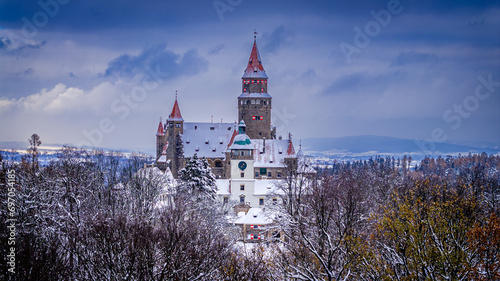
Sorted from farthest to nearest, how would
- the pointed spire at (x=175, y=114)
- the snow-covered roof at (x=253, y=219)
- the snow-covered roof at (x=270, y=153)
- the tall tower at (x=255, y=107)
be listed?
the tall tower at (x=255, y=107) → the pointed spire at (x=175, y=114) → the snow-covered roof at (x=270, y=153) → the snow-covered roof at (x=253, y=219)

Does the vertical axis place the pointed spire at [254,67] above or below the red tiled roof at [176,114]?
above

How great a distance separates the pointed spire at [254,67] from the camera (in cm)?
9136

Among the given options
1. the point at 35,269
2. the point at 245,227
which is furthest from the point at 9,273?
the point at 245,227

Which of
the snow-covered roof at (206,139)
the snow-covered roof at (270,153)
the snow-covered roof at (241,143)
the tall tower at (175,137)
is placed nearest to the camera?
the snow-covered roof at (241,143)

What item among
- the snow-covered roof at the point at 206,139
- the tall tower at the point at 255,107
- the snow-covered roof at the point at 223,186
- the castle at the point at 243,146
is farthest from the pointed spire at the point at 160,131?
the snow-covered roof at the point at 223,186

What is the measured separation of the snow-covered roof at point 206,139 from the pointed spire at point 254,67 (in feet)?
32.2

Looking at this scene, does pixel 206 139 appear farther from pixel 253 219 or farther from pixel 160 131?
pixel 253 219

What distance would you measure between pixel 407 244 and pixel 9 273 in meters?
14.8

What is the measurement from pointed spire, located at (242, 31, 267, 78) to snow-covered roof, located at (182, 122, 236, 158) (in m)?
9.82

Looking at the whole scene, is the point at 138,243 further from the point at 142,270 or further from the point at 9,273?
the point at 9,273

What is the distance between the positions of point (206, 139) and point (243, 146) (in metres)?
15.0

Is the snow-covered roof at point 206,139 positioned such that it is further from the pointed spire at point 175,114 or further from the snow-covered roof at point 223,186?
the snow-covered roof at point 223,186

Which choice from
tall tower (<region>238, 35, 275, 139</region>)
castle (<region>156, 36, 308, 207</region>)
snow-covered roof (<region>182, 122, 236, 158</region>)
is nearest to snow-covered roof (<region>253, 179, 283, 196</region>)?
castle (<region>156, 36, 308, 207</region>)

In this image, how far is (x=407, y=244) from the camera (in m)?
19.3
